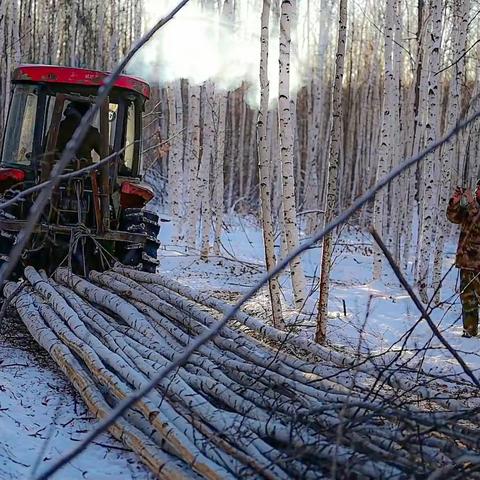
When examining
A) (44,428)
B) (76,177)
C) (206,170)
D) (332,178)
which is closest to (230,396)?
(44,428)

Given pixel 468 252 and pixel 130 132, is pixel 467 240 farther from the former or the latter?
pixel 130 132

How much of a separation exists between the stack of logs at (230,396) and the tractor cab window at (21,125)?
1661 millimetres

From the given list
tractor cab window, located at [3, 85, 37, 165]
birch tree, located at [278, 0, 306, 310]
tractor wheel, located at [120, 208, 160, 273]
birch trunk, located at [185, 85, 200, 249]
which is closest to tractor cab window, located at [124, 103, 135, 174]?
tractor wheel, located at [120, 208, 160, 273]

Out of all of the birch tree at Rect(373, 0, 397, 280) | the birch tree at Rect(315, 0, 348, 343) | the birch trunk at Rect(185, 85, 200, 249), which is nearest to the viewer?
the birch tree at Rect(315, 0, 348, 343)

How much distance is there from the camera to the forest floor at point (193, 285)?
3.82 metres

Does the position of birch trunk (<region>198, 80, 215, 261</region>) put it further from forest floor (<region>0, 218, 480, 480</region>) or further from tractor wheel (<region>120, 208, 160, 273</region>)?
tractor wheel (<region>120, 208, 160, 273</region>)

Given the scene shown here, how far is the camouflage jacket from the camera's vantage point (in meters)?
7.59

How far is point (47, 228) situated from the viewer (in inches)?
264

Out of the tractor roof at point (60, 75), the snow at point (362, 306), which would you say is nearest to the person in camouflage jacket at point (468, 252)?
the snow at point (362, 306)

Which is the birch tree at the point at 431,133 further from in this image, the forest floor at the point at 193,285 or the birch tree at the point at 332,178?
the birch tree at the point at 332,178

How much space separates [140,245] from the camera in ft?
24.3

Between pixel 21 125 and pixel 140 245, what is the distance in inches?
71.0

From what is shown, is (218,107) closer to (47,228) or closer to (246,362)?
(47,228)

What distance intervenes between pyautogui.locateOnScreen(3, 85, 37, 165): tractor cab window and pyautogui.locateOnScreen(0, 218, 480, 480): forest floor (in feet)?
6.33
